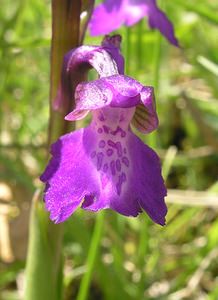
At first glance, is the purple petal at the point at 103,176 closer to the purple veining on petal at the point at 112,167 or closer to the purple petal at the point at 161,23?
the purple veining on petal at the point at 112,167

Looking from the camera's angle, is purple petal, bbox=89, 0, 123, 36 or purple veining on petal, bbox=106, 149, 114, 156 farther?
purple petal, bbox=89, 0, 123, 36

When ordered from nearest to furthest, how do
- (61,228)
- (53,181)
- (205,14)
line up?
(53,181) < (61,228) < (205,14)

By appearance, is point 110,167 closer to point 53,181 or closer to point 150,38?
point 53,181

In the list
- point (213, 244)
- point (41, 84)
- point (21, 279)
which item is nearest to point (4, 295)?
point (21, 279)

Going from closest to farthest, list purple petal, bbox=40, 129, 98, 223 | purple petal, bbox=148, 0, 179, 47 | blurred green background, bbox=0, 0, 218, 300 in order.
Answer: purple petal, bbox=40, 129, 98, 223 < purple petal, bbox=148, 0, 179, 47 < blurred green background, bbox=0, 0, 218, 300

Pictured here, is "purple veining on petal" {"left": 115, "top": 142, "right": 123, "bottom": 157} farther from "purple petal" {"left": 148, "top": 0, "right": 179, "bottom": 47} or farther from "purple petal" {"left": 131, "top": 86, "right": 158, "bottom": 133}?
"purple petal" {"left": 148, "top": 0, "right": 179, "bottom": 47}

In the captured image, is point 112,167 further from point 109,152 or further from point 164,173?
point 164,173

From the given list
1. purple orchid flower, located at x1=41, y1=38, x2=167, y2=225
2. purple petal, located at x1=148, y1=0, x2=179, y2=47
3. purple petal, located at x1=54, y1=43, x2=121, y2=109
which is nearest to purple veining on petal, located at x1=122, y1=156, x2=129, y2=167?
purple orchid flower, located at x1=41, y1=38, x2=167, y2=225
